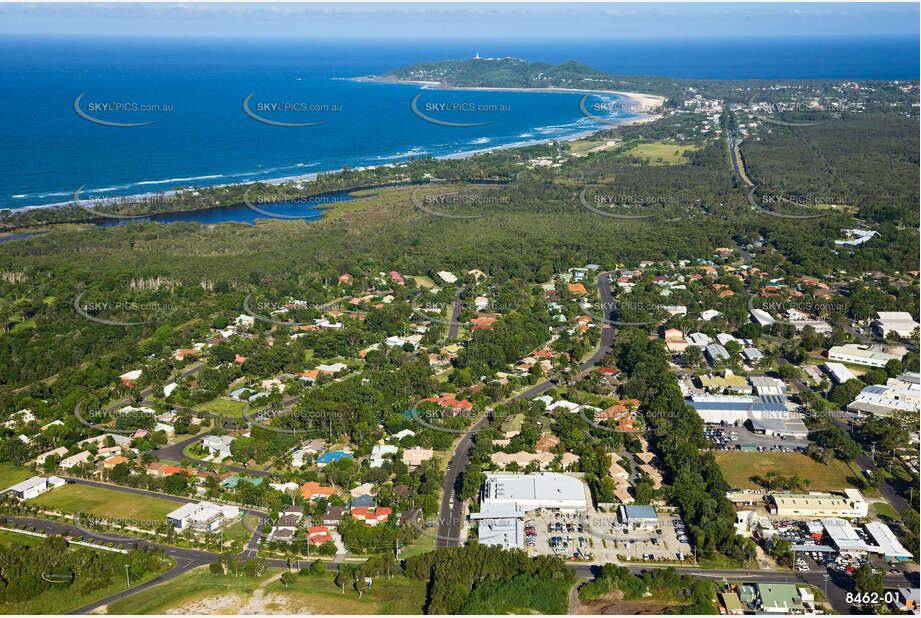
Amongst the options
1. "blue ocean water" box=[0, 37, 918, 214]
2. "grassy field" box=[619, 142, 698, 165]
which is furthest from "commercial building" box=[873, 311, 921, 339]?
"blue ocean water" box=[0, 37, 918, 214]

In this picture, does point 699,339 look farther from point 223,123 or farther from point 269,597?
point 223,123

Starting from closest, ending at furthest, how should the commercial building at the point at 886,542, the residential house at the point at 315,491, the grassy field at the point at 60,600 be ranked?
the grassy field at the point at 60,600 < the commercial building at the point at 886,542 < the residential house at the point at 315,491

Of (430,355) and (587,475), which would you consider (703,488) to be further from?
(430,355)

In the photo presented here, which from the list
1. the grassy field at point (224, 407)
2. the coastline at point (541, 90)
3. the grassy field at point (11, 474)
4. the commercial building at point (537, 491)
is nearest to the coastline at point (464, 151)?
the coastline at point (541, 90)

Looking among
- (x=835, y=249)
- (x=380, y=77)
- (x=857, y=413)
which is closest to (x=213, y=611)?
(x=857, y=413)

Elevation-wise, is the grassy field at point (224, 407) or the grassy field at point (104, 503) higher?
the grassy field at point (224, 407)

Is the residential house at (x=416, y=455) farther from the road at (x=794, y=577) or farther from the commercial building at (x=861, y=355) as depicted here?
the commercial building at (x=861, y=355)

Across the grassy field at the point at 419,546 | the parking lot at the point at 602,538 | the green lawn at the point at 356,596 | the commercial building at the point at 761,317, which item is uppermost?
the commercial building at the point at 761,317
